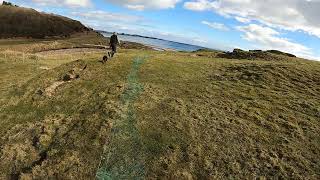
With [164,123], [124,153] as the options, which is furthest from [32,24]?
[124,153]

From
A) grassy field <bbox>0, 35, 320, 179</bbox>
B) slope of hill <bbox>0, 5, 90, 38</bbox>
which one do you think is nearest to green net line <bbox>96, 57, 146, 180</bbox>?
grassy field <bbox>0, 35, 320, 179</bbox>

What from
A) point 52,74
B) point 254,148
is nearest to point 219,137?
point 254,148

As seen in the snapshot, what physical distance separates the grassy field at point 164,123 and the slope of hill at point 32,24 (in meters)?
141

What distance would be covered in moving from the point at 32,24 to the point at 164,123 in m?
168

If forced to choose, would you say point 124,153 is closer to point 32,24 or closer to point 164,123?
point 164,123

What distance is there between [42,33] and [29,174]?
161 m

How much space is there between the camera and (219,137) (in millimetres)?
24547

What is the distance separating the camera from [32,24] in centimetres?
18062

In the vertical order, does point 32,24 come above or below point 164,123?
below

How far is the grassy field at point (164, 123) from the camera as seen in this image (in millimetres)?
22156

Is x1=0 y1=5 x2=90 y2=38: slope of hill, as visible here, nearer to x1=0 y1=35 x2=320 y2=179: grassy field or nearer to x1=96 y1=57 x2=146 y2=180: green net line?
x1=0 y1=35 x2=320 y2=179: grassy field

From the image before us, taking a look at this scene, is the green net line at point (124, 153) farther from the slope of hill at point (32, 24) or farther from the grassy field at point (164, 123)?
the slope of hill at point (32, 24)

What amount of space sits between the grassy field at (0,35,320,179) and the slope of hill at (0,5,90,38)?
141 meters

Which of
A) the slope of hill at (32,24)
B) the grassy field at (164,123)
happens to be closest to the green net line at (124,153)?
the grassy field at (164,123)
